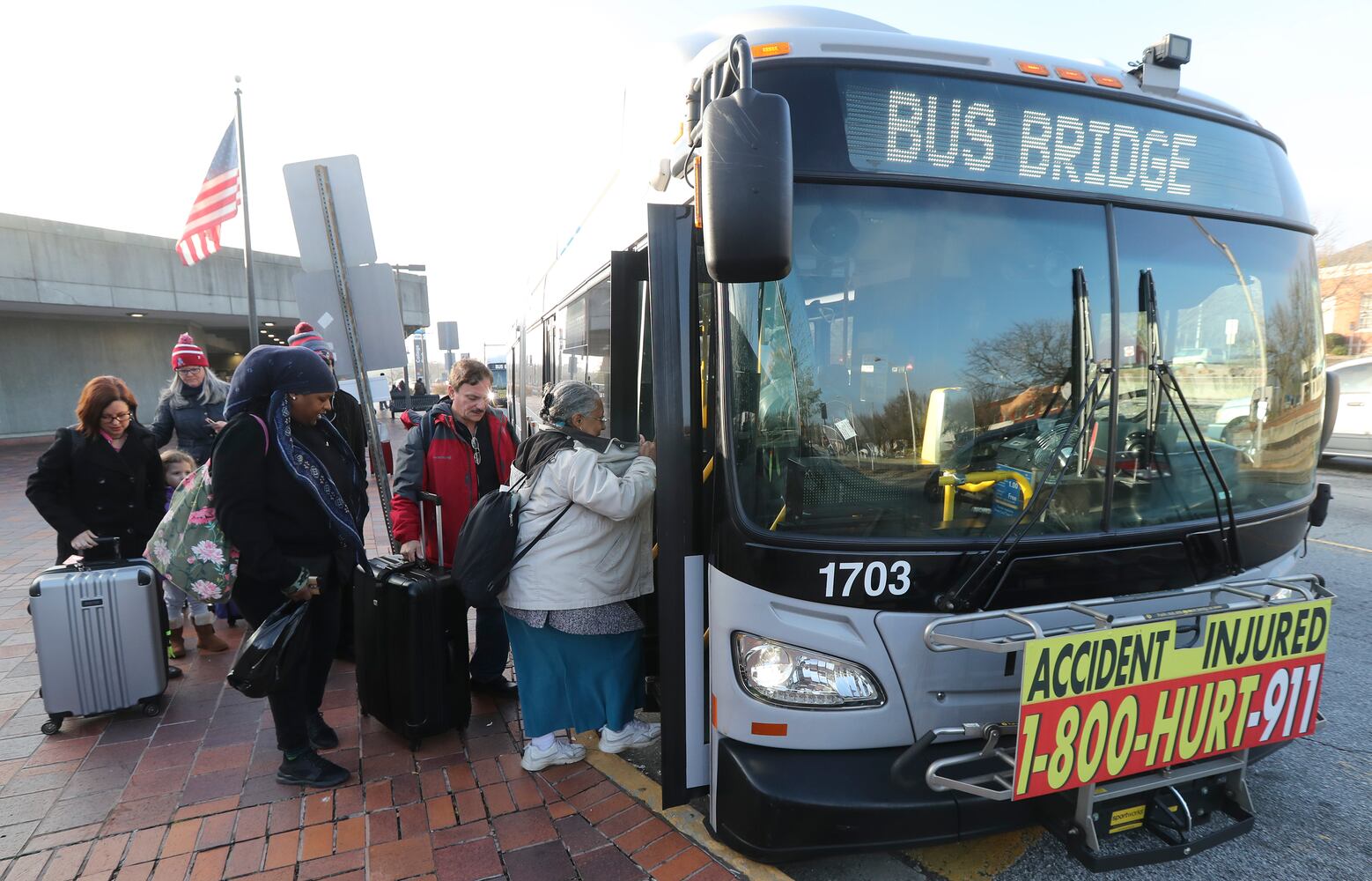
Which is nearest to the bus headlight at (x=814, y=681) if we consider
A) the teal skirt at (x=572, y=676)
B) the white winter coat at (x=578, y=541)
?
the white winter coat at (x=578, y=541)

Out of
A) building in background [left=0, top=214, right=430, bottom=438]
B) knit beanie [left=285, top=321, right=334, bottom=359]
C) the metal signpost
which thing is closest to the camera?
the metal signpost

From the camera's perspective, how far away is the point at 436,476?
364 centimetres

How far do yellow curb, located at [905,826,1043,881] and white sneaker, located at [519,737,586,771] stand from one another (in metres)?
1.41

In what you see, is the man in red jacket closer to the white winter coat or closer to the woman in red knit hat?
the white winter coat

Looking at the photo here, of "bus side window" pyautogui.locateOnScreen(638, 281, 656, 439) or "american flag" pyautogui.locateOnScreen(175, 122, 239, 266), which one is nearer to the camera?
"bus side window" pyautogui.locateOnScreen(638, 281, 656, 439)

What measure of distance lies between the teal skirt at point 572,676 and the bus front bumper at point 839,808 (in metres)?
1.01

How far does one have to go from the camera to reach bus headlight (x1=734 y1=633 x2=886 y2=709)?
2.21m

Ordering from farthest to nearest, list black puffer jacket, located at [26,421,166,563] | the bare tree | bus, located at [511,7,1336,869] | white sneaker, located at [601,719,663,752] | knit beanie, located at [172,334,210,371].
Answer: knit beanie, located at [172,334,210,371] < black puffer jacket, located at [26,421,166,563] < white sneaker, located at [601,719,663,752] < the bare tree < bus, located at [511,7,1336,869]

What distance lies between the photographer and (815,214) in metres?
2.17

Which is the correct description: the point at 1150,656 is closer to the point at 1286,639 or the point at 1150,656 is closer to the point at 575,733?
the point at 1286,639

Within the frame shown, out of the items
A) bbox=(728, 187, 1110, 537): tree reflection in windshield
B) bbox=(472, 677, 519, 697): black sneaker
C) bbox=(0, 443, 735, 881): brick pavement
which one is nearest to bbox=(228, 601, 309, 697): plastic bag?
bbox=(0, 443, 735, 881): brick pavement

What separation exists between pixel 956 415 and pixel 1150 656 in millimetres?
889

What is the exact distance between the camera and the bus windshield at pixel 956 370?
2.19m

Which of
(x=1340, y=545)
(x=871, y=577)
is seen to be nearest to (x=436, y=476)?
(x=871, y=577)
